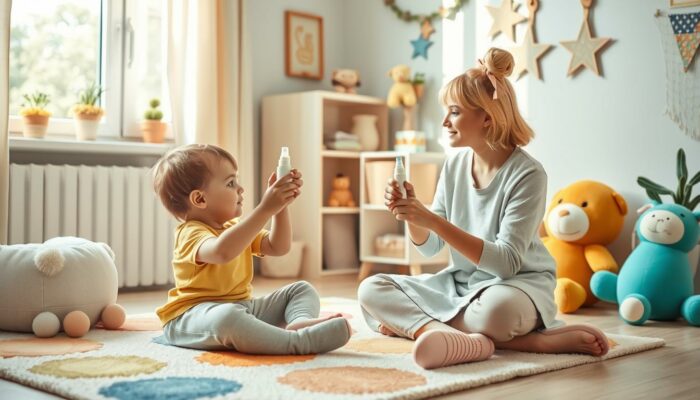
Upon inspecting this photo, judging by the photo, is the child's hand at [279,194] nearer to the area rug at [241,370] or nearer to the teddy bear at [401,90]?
the area rug at [241,370]

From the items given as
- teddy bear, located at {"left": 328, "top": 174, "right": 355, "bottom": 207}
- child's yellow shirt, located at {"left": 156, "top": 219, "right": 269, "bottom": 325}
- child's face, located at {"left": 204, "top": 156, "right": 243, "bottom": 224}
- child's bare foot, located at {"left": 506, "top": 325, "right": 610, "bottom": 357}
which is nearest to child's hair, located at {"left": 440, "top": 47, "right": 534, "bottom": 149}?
child's bare foot, located at {"left": 506, "top": 325, "right": 610, "bottom": 357}

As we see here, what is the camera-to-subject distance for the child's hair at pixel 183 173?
200 centimetres

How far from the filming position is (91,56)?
3.68 m

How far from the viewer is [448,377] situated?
64.6 inches

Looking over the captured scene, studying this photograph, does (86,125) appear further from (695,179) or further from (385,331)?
(695,179)

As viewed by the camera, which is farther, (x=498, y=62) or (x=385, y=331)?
(x=385, y=331)

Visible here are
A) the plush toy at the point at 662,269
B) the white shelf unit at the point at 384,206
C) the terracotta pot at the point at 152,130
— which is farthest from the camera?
the white shelf unit at the point at 384,206

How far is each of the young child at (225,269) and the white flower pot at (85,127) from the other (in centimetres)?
158

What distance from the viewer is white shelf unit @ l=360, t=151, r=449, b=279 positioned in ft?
12.8

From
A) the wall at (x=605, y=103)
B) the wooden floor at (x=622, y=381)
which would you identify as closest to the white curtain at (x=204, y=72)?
the wall at (x=605, y=103)

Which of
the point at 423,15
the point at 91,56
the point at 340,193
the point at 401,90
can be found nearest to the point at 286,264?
the point at 340,193

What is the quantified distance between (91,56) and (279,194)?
86.1 inches

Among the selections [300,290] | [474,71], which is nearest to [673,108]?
[474,71]

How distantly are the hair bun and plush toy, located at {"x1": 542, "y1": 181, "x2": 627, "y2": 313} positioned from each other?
1151 millimetres
